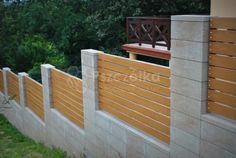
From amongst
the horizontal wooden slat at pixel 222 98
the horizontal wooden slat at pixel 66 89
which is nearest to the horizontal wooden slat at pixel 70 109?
the horizontal wooden slat at pixel 66 89

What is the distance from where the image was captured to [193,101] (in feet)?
15.0

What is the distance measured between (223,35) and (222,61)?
276 mm

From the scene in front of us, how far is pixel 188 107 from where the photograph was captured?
466cm

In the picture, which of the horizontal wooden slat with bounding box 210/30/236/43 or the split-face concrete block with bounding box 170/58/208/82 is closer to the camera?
the horizontal wooden slat with bounding box 210/30/236/43

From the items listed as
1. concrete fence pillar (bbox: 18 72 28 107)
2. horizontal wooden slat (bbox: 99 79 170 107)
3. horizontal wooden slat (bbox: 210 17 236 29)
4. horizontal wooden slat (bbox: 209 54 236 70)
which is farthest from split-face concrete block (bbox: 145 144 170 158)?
concrete fence pillar (bbox: 18 72 28 107)

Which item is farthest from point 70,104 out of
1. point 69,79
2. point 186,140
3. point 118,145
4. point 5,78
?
point 5,78

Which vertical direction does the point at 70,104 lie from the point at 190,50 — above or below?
below

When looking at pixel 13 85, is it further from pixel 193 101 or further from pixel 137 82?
pixel 193 101

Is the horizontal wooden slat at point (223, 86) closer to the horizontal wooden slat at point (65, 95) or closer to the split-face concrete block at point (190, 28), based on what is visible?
the split-face concrete block at point (190, 28)

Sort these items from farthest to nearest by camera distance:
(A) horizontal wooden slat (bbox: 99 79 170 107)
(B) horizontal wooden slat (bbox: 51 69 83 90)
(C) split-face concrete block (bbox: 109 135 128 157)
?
(B) horizontal wooden slat (bbox: 51 69 83 90) < (C) split-face concrete block (bbox: 109 135 128 157) < (A) horizontal wooden slat (bbox: 99 79 170 107)

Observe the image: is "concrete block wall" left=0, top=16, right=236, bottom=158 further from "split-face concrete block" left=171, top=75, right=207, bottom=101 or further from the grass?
the grass

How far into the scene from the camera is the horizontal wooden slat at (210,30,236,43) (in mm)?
4102

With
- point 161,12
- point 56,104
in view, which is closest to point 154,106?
point 56,104

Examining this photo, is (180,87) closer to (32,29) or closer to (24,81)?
(24,81)
